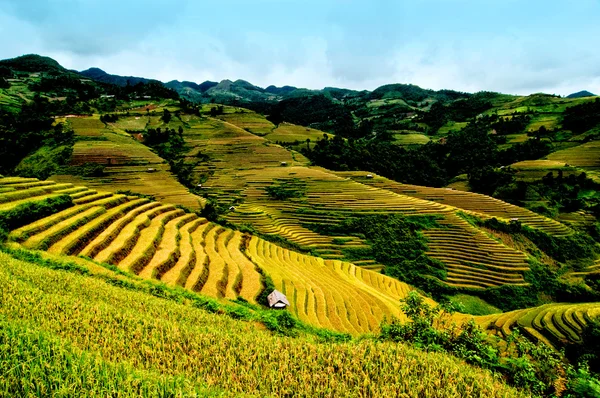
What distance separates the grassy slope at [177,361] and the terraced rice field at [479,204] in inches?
1494

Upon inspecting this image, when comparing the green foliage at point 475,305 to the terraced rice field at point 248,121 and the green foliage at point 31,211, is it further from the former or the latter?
the terraced rice field at point 248,121

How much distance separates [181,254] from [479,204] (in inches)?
1692

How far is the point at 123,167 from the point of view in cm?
4938

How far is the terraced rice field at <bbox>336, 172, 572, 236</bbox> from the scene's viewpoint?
1453 inches

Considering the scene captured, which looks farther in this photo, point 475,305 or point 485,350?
point 475,305

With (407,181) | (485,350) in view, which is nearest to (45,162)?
(485,350)

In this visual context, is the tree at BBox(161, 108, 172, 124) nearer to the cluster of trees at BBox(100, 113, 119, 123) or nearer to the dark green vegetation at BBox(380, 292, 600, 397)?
the cluster of trees at BBox(100, 113, 119, 123)

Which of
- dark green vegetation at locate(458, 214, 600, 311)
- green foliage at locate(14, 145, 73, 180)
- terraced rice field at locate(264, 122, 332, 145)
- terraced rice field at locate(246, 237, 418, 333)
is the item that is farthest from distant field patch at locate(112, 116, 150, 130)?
dark green vegetation at locate(458, 214, 600, 311)

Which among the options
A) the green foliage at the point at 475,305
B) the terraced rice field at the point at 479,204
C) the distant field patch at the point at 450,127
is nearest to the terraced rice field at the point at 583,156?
the terraced rice field at the point at 479,204

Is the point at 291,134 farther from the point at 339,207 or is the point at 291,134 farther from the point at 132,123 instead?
the point at 339,207

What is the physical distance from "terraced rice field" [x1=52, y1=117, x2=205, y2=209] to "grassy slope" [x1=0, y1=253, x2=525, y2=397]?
3077cm

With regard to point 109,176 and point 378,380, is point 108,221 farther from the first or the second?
point 109,176

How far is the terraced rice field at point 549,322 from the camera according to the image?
16.2 meters

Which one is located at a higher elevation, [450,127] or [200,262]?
[450,127]
